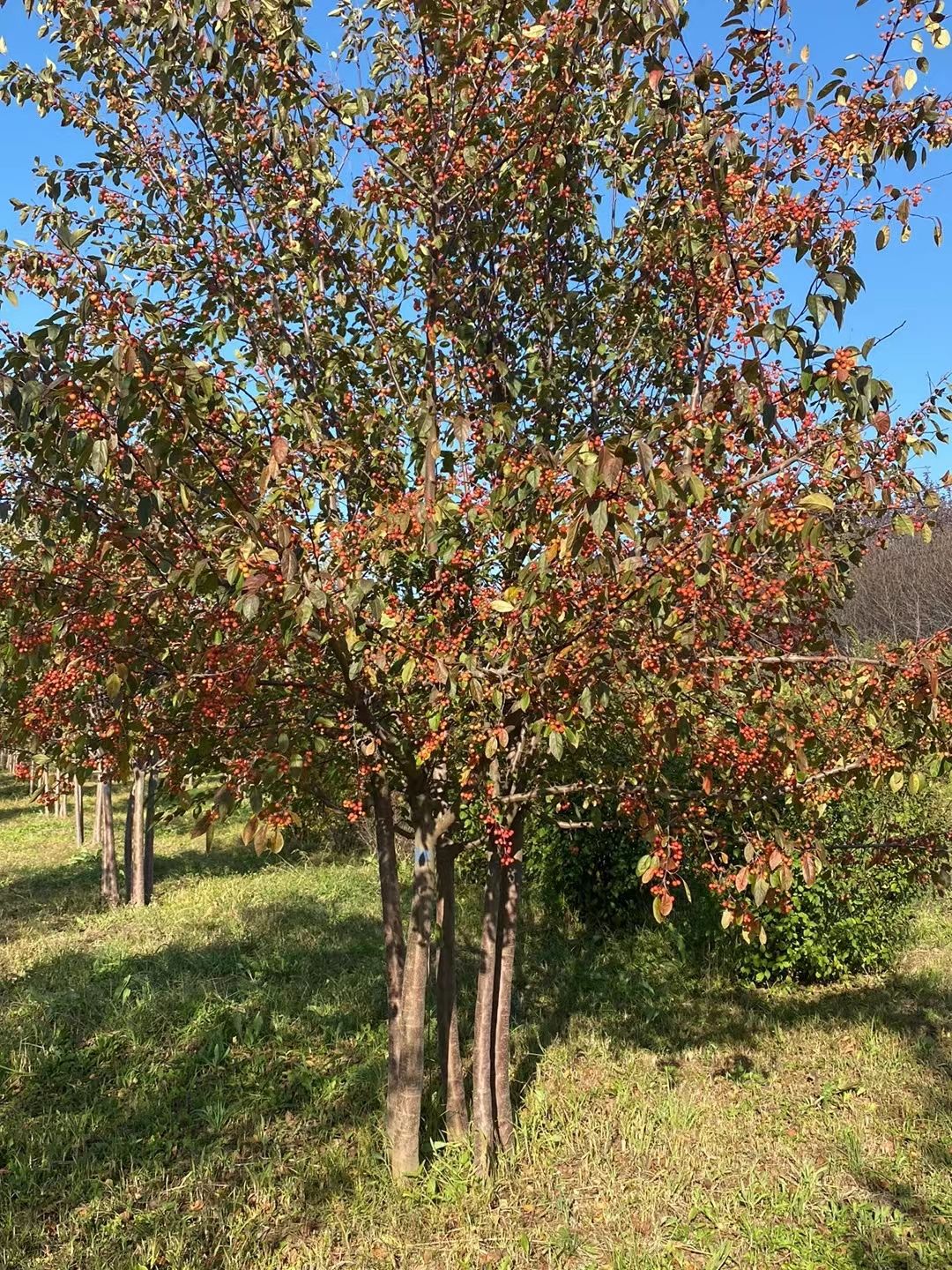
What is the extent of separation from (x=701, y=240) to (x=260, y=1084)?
207 inches

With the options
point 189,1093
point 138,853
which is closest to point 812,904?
point 189,1093

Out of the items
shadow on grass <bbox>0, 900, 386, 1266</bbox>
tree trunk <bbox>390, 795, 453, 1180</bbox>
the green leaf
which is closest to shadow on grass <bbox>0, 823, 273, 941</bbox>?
shadow on grass <bbox>0, 900, 386, 1266</bbox>

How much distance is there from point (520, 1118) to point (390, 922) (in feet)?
4.51

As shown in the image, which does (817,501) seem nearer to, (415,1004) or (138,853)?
(415,1004)

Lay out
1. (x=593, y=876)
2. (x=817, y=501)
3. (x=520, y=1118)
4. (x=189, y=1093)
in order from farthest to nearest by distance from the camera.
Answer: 1. (x=593, y=876)
2. (x=189, y=1093)
3. (x=520, y=1118)
4. (x=817, y=501)

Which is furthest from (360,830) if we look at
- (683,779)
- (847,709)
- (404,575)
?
(847,709)

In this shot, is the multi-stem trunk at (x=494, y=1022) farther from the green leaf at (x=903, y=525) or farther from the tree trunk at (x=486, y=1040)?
the green leaf at (x=903, y=525)

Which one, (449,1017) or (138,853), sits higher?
(138,853)

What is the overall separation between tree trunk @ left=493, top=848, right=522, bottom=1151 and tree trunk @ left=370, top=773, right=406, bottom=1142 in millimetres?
553

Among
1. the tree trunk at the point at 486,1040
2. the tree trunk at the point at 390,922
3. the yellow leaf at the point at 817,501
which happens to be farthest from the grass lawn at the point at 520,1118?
the yellow leaf at the point at 817,501

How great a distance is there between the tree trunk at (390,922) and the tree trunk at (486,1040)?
0.43m

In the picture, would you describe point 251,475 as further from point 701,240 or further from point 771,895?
point 771,895

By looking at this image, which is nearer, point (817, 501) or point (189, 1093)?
point (817, 501)

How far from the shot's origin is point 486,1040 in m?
4.61
